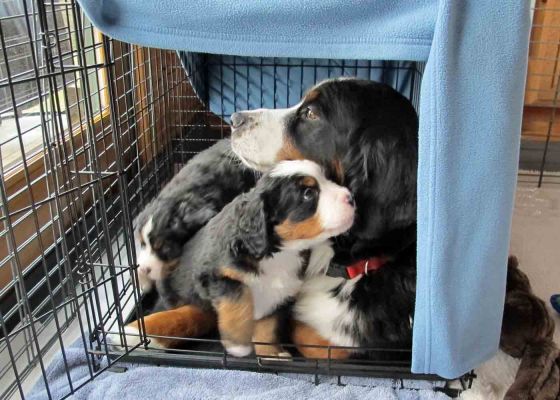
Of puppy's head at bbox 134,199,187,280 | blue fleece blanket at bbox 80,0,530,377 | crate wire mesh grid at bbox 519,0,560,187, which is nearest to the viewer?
blue fleece blanket at bbox 80,0,530,377

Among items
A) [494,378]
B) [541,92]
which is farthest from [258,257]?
[541,92]

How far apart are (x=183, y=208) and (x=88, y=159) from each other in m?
0.30

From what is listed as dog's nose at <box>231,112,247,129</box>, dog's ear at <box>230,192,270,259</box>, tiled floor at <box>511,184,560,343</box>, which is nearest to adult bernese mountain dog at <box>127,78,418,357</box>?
dog's nose at <box>231,112,247,129</box>

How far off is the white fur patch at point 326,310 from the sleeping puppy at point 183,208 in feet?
1.19

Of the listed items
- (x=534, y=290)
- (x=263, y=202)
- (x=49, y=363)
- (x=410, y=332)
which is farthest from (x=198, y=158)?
(x=534, y=290)

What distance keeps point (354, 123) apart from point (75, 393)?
916mm

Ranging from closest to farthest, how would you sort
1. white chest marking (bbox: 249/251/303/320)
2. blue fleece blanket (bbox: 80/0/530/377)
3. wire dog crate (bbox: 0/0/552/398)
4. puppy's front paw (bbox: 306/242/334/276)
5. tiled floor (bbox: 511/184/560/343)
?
1. blue fleece blanket (bbox: 80/0/530/377)
2. wire dog crate (bbox: 0/0/552/398)
3. white chest marking (bbox: 249/251/303/320)
4. puppy's front paw (bbox: 306/242/334/276)
5. tiled floor (bbox: 511/184/560/343)

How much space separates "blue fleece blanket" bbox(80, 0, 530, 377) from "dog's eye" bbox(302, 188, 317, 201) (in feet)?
1.01

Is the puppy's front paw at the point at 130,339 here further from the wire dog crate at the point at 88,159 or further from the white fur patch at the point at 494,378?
the white fur patch at the point at 494,378

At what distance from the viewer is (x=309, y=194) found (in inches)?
51.0

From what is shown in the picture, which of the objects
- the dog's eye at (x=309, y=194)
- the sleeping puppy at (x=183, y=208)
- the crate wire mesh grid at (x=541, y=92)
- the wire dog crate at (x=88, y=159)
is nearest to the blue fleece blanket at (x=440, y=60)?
the wire dog crate at (x=88, y=159)

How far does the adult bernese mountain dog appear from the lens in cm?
134

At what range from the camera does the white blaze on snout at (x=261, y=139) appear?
4.86 feet

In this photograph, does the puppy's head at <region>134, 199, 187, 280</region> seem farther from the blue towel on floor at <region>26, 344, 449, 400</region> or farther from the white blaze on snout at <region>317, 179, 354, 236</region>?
the white blaze on snout at <region>317, 179, 354, 236</region>
